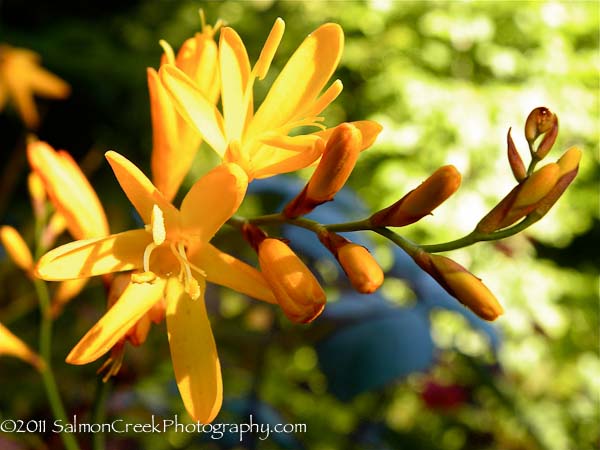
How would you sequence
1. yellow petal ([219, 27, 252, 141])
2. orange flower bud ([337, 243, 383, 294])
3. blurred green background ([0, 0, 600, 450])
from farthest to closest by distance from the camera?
blurred green background ([0, 0, 600, 450]) → yellow petal ([219, 27, 252, 141]) → orange flower bud ([337, 243, 383, 294])

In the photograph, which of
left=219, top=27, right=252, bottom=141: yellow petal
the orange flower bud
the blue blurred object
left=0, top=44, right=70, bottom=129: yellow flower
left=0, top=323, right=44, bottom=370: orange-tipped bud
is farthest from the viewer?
left=0, top=44, right=70, bottom=129: yellow flower

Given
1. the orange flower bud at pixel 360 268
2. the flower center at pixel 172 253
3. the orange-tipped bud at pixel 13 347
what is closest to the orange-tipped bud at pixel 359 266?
the orange flower bud at pixel 360 268

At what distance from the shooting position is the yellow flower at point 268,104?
0.61 metres

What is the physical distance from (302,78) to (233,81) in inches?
2.5

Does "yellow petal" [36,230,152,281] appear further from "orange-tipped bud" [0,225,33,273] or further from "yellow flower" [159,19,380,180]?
"orange-tipped bud" [0,225,33,273]

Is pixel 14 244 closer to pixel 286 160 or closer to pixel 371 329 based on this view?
pixel 286 160

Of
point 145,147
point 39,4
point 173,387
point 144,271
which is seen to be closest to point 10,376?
point 173,387

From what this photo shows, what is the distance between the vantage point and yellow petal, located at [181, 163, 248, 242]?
0.55 meters

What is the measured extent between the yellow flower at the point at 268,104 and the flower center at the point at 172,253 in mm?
90

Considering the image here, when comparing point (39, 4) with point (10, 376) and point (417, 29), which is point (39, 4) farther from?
point (10, 376)

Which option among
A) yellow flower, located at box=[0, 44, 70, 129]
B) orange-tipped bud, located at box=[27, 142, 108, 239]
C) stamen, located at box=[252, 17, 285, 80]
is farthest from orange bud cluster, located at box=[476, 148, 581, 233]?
yellow flower, located at box=[0, 44, 70, 129]

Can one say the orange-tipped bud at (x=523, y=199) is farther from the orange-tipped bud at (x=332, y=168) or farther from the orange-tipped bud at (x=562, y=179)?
the orange-tipped bud at (x=332, y=168)

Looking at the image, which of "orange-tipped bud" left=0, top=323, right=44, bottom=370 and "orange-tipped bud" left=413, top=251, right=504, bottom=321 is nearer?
"orange-tipped bud" left=413, top=251, right=504, bottom=321

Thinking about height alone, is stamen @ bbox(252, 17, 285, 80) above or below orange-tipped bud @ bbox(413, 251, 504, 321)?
above
